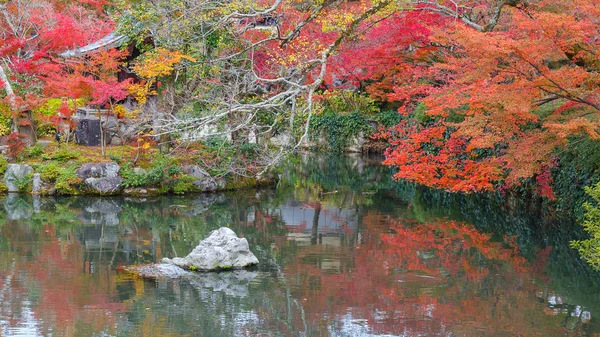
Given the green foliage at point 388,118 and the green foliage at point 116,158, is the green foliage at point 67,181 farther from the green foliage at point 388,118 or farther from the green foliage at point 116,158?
the green foliage at point 388,118

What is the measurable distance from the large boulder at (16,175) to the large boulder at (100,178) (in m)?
1.33

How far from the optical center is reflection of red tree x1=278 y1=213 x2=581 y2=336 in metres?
7.72

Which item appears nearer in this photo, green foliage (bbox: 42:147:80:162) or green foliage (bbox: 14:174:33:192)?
green foliage (bbox: 14:174:33:192)

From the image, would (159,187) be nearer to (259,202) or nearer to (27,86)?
(259,202)

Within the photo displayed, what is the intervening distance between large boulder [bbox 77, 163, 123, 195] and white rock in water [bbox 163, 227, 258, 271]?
704 cm

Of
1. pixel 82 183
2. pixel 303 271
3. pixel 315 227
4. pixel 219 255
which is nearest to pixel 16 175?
pixel 82 183

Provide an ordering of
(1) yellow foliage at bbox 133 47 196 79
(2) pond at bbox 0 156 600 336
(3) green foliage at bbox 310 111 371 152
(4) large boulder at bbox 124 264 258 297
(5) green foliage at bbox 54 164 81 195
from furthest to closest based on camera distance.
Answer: (3) green foliage at bbox 310 111 371 152
(5) green foliage at bbox 54 164 81 195
(1) yellow foliage at bbox 133 47 196 79
(4) large boulder at bbox 124 264 258 297
(2) pond at bbox 0 156 600 336

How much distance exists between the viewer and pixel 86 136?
19266 mm

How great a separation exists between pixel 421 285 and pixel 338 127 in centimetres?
1889

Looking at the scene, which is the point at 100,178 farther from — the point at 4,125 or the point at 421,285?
the point at 421,285

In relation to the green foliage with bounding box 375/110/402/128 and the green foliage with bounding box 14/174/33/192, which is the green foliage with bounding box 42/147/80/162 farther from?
the green foliage with bounding box 375/110/402/128

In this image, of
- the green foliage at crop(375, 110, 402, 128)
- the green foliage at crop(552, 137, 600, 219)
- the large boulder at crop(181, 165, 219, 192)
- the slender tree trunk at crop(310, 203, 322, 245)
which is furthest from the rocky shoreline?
the green foliage at crop(375, 110, 402, 128)

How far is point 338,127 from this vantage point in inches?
1097

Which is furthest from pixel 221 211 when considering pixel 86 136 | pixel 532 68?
pixel 532 68
